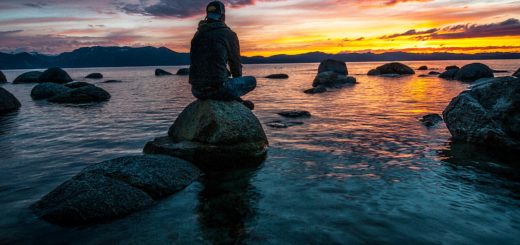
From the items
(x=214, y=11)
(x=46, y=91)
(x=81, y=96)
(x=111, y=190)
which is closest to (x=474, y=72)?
(x=81, y=96)

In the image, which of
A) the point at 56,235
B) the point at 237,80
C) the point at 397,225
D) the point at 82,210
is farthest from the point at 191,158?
the point at 397,225

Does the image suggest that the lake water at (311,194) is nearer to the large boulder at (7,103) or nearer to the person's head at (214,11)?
the person's head at (214,11)

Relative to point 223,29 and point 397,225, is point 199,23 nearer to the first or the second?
point 223,29

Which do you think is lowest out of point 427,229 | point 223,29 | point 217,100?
point 427,229

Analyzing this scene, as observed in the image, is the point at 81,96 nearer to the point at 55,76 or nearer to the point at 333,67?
the point at 55,76

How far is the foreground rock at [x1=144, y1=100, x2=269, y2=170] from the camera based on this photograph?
8.91 meters

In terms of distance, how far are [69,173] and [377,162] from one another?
7.48m

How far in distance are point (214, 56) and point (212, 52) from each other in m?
0.11

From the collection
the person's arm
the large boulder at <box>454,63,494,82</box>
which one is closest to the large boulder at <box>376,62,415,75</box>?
the large boulder at <box>454,63,494,82</box>

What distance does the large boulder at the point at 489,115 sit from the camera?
1009 centimetres

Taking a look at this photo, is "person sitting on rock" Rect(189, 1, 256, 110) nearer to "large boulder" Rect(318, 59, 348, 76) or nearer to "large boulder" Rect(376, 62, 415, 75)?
"large boulder" Rect(318, 59, 348, 76)

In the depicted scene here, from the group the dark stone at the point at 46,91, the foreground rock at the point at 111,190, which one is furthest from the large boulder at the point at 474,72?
the foreground rock at the point at 111,190

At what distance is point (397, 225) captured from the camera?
5.36m

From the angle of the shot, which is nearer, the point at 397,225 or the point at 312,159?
the point at 397,225
